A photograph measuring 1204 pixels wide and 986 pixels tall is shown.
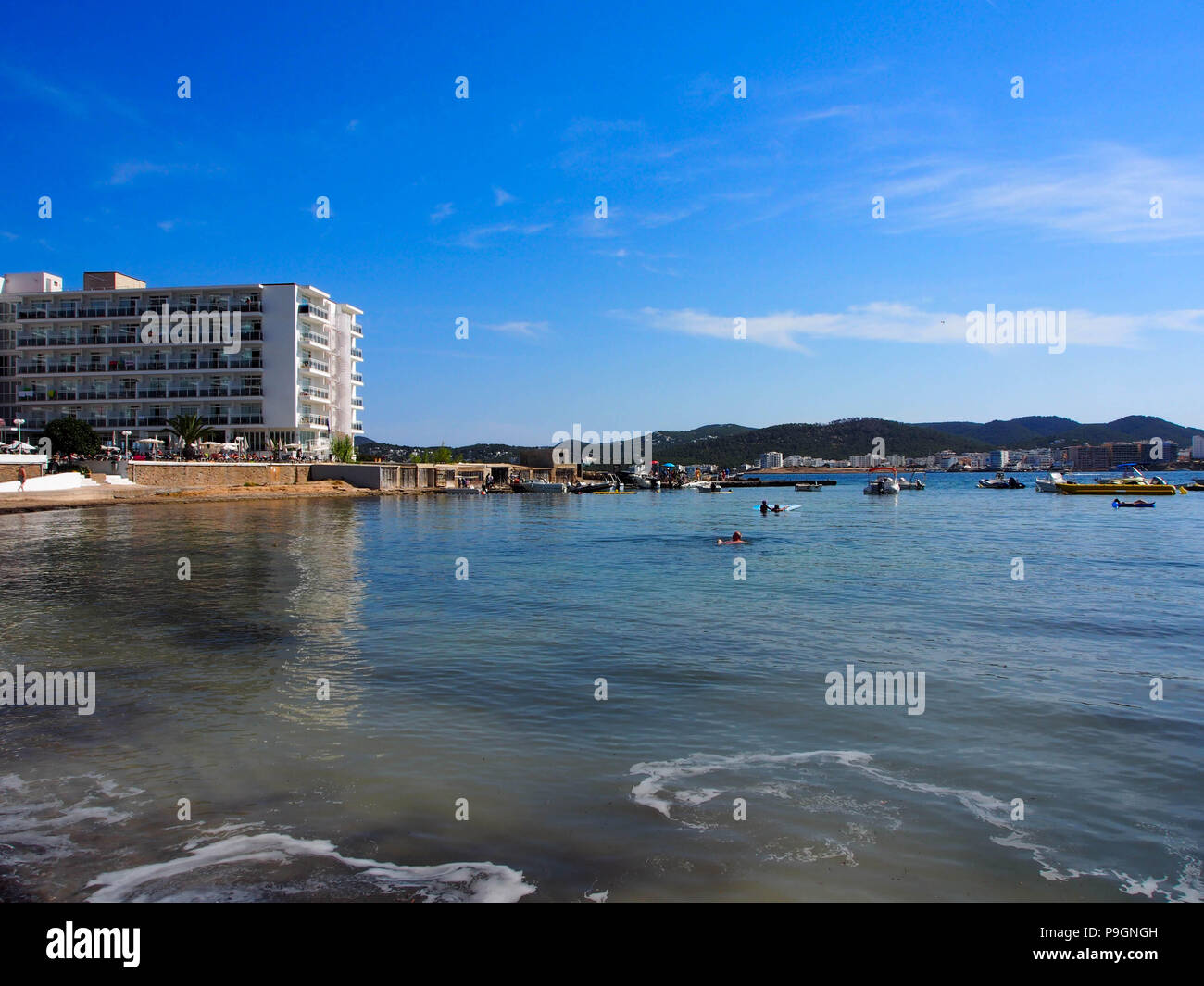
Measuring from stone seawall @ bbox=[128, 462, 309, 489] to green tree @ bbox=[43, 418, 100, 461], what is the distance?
429 centimetres

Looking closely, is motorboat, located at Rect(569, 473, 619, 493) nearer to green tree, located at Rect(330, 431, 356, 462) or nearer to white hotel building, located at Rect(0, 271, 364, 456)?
green tree, located at Rect(330, 431, 356, 462)

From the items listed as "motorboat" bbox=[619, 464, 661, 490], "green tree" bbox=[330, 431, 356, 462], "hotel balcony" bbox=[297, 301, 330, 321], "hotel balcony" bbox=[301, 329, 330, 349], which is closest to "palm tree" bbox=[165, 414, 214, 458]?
"hotel balcony" bbox=[301, 329, 330, 349]

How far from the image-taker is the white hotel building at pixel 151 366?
8712 cm

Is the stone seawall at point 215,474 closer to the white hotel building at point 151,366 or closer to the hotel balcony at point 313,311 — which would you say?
the white hotel building at point 151,366

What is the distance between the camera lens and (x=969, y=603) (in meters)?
22.2

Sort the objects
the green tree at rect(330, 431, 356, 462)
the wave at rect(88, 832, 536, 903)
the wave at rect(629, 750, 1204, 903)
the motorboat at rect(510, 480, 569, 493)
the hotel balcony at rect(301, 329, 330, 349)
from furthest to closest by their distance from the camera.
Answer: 1. the motorboat at rect(510, 480, 569, 493)
2. the green tree at rect(330, 431, 356, 462)
3. the hotel balcony at rect(301, 329, 330, 349)
4. the wave at rect(629, 750, 1204, 903)
5. the wave at rect(88, 832, 536, 903)

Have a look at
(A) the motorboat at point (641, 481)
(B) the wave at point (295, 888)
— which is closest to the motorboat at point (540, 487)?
(A) the motorboat at point (641, 481)

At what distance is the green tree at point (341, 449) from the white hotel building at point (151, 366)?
15.7 ft

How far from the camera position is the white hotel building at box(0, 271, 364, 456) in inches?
3430

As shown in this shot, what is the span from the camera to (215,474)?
2953 inches

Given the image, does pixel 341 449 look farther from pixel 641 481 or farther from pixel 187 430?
pixel 641 481

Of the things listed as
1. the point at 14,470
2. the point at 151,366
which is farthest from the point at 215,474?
the point at 151,366
